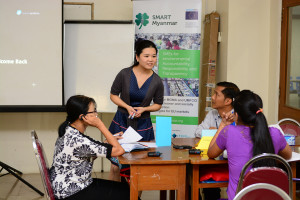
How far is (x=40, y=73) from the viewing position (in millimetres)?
5020

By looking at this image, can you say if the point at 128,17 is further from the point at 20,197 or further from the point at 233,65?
the point at 20,197

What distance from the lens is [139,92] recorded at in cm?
380

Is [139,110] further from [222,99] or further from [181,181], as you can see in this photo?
[181,181]

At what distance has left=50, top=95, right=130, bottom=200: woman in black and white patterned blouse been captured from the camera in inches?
106

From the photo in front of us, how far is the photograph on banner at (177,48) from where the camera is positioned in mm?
5277

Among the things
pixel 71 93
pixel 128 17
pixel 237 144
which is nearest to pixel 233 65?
pixel 128 17

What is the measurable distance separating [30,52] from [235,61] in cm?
240

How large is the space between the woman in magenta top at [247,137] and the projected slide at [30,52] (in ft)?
9.49

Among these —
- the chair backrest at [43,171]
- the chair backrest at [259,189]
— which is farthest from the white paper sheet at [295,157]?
the chair backrest at [43,171]

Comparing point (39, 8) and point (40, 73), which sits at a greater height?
point (39, 8)

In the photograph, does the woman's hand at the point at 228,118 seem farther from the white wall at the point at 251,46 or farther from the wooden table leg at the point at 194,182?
the white wall at the point at 251,46

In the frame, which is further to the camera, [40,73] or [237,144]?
[40,73]

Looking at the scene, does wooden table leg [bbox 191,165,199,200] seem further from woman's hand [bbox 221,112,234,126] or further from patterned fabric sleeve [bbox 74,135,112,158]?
patterned fabric sleeve [bbox 74,135,112,158]

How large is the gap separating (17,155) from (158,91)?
2546 millimetres
